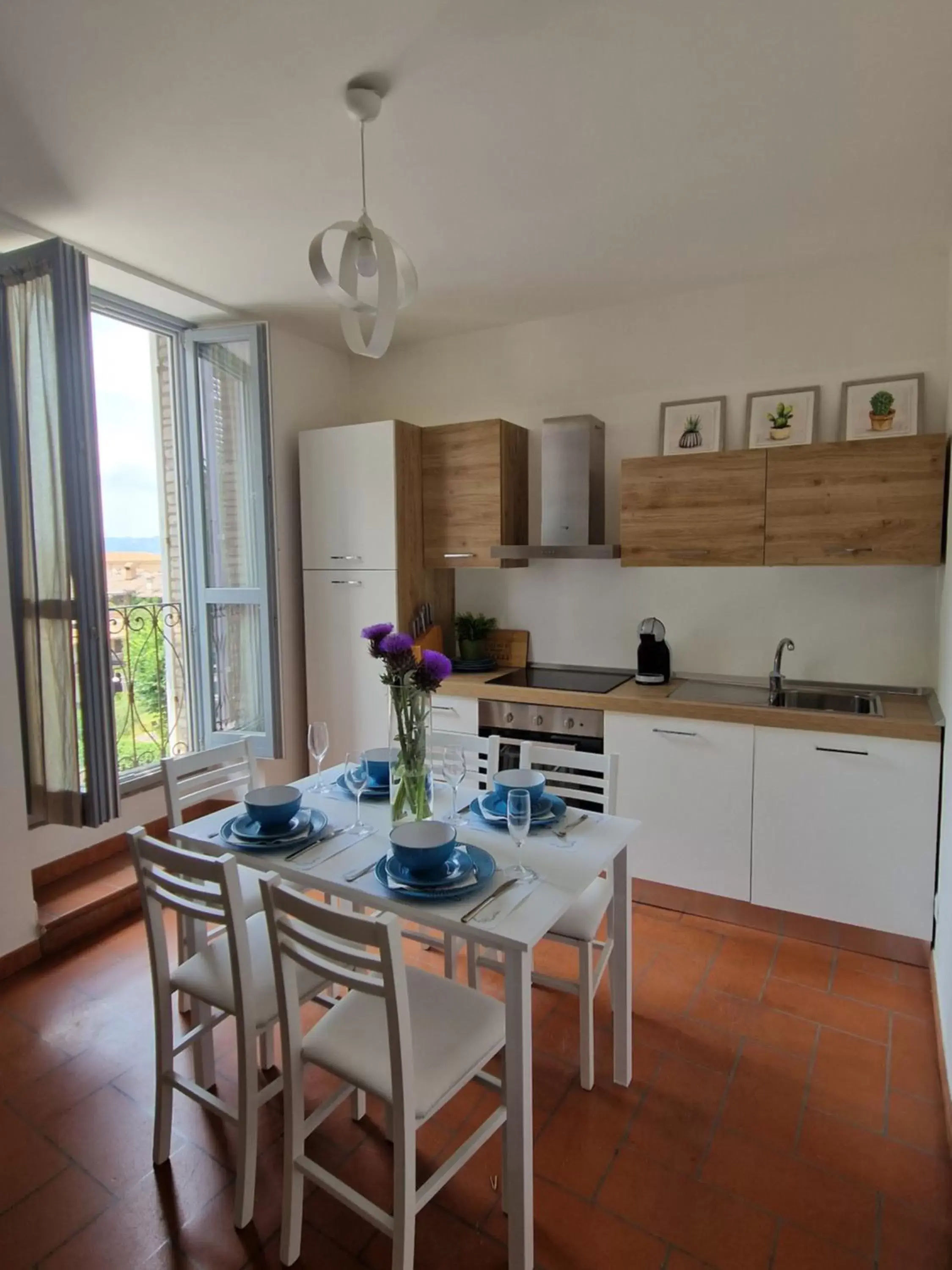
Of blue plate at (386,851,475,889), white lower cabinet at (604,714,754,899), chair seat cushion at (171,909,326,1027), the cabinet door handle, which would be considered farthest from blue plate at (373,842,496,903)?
the cabinet door handle

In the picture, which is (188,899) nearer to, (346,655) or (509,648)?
(346,655)

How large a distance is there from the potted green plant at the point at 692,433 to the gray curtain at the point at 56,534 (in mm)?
2380

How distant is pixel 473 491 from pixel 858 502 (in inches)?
65.0

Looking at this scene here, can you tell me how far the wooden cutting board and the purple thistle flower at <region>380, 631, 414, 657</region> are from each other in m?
2.00

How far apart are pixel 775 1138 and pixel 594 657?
210 centimetres

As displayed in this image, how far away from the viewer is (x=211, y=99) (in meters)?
1.78

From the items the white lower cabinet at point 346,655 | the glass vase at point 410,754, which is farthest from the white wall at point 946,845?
the white lower cabinet at point 346,655

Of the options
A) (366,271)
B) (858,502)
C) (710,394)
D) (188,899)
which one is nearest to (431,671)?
(188,899)

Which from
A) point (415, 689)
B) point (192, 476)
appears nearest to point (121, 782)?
point (192, 476)

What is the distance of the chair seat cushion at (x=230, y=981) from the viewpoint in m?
1.56

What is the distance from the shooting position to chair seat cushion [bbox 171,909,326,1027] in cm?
156

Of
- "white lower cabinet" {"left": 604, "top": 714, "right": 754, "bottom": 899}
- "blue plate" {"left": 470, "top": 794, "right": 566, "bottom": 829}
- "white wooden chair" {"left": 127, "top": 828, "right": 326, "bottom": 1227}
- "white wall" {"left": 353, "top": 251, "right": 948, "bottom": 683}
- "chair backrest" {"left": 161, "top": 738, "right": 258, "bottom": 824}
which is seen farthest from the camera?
"white wall" {"left": 353, "top": 251, "right": 948, "bottom": 683}

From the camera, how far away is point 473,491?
3.43 meters

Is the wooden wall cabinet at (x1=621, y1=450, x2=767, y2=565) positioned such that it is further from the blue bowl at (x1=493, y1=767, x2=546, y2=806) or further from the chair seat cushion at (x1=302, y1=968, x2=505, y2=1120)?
the chair seat cushion at (x1=302, y1=968, x2=505, y2=1120)
